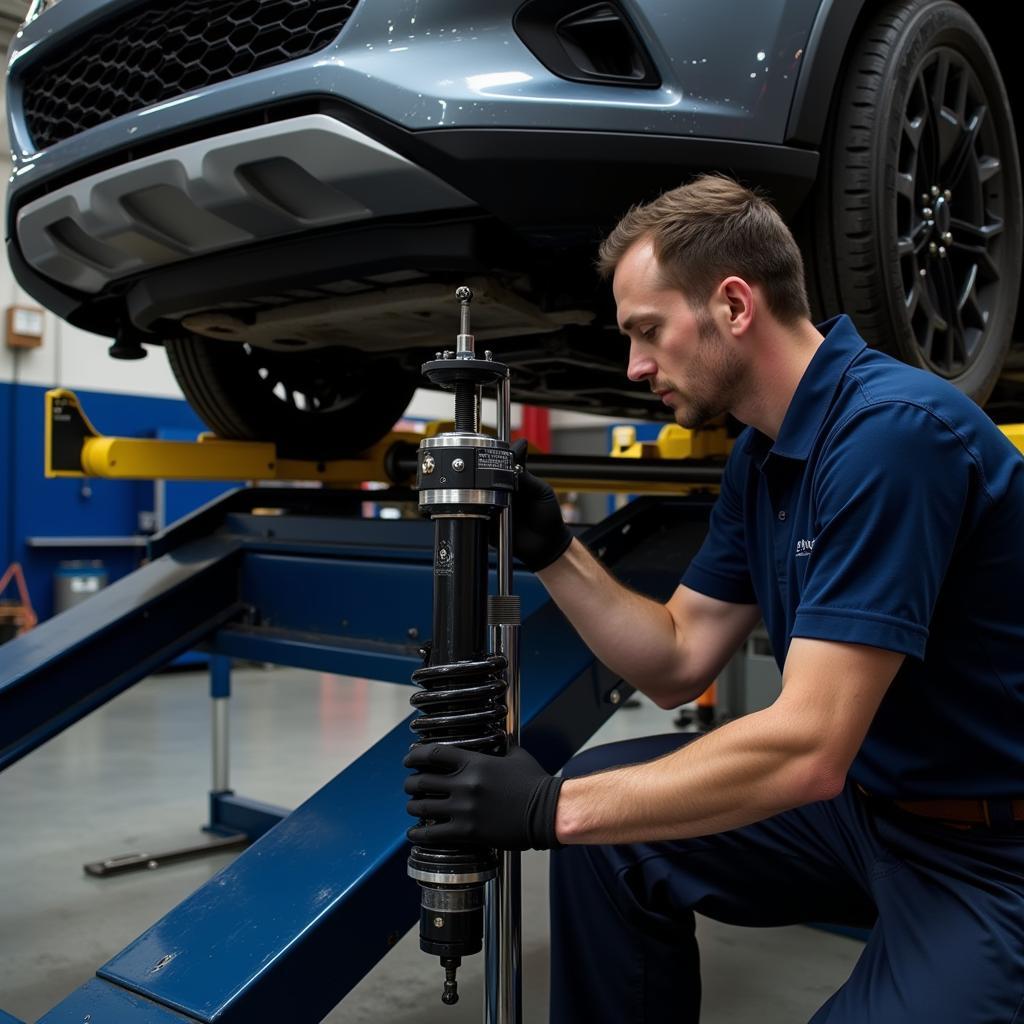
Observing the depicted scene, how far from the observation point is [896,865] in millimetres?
1236

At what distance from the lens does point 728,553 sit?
1.54 metres

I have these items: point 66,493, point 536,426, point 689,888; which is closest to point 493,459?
point 689,888

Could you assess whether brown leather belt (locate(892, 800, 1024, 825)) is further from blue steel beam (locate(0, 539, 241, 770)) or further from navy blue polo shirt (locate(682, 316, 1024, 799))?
blue steel beam (locate(0, 539, 241, 770))

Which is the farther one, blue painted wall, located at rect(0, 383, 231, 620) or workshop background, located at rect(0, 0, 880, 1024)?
blue painted wall, located at rect(0, 383, 231, 620)

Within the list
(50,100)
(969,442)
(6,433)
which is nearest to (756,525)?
(969,442)

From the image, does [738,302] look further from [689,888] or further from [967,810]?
[689,888]

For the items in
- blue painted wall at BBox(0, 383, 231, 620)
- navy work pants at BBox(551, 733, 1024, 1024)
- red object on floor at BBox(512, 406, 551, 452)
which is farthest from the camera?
red object on floor at BBox(512, 406, 551, 452)

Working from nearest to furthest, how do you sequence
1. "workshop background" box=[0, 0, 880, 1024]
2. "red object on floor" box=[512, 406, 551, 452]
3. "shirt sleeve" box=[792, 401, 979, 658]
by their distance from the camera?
"shirt sleeve" box=[792, 401, 979, 658] < "workshop background" box=[0, 0, 880, 1024] < "red object on floor" box=[512, 406, 551, 452]

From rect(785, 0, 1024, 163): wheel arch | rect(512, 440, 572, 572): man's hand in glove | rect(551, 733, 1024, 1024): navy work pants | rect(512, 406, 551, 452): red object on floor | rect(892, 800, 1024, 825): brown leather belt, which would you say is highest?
rect(785, 0, 1024, 163): wheel arch

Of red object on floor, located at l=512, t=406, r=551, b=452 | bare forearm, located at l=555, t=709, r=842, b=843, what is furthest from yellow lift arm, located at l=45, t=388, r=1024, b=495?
red object on floor, located at l=512, t=406, r=551, b=452

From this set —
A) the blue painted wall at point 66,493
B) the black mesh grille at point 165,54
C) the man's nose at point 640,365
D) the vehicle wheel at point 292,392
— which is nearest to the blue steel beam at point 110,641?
the vehicle wheel at point 292,392

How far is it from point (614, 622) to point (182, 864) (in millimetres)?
1854

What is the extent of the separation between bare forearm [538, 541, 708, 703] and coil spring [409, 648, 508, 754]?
35cm

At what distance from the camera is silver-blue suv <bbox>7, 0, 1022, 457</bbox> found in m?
1.48
